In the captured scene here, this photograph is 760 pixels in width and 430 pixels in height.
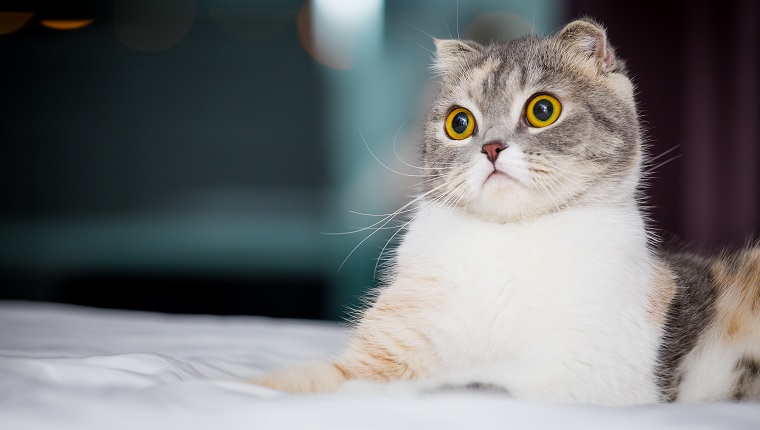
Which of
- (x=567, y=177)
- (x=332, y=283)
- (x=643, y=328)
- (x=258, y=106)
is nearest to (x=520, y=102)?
(x=567, y=177)

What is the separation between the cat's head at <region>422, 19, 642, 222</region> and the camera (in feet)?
3.84

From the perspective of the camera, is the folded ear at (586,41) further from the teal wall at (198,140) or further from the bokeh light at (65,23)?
Answer: the bokeh light at (65,23)

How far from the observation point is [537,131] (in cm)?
120

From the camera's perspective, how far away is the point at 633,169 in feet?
4.19

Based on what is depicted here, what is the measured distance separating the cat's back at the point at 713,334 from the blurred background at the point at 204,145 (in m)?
2.71

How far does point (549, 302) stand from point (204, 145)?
144 inches

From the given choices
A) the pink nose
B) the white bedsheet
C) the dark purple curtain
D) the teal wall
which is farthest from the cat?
the teal wall

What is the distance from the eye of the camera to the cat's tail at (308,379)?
1.13m

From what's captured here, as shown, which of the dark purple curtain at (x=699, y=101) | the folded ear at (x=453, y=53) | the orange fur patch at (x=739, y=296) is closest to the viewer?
the orange fur patch at (x=739, y=296)

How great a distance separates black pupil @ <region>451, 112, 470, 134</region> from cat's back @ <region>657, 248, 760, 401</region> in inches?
19.1

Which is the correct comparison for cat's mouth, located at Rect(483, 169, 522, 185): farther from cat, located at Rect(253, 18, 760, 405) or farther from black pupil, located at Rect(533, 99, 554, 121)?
black pupil, located at Rect(533, 99, 554, 121)

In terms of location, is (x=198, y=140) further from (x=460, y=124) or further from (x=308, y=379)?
(x=308, y=379)

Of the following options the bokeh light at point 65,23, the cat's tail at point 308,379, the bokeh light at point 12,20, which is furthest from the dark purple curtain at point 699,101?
the bokeh light at point 12,20

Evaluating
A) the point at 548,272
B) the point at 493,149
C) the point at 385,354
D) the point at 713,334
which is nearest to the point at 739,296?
the point at 713,334
